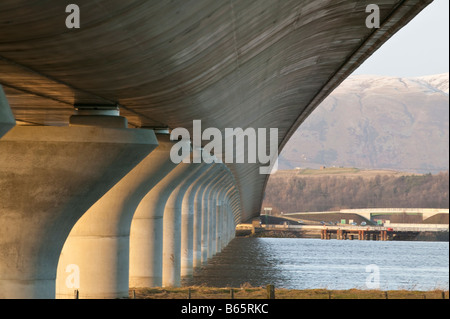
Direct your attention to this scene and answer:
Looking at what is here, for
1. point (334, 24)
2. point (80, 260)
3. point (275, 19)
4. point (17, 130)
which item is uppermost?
point (334, 24)

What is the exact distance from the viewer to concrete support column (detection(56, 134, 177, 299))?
27156mm

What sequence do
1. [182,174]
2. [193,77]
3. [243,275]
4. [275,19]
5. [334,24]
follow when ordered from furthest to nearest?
[243,275] → [182,174] → [334,24] → [193,77] → [275,19]

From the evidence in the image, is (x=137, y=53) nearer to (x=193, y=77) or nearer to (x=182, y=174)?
(x=193, y=77)

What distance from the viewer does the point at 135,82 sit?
18.2 m

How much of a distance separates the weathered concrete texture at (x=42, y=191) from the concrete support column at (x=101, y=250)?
595 centimetres

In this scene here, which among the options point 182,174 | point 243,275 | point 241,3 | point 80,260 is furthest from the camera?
point 243,275

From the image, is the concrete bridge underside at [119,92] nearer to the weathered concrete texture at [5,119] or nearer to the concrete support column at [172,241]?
the weathered concrete texture at [5,119]

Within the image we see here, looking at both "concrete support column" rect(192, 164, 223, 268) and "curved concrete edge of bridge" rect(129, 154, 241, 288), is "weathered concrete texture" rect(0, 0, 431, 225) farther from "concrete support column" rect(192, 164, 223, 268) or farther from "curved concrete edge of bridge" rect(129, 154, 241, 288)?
"concrete support column" rect(192, 164, 223, 268)

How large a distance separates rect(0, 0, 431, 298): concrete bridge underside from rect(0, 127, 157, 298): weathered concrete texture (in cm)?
3

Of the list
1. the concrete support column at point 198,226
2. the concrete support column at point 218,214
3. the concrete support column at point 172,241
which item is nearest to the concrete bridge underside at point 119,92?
the concrete support column at point 172,241

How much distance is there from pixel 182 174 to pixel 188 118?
1066cm

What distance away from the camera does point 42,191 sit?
2000 cm
